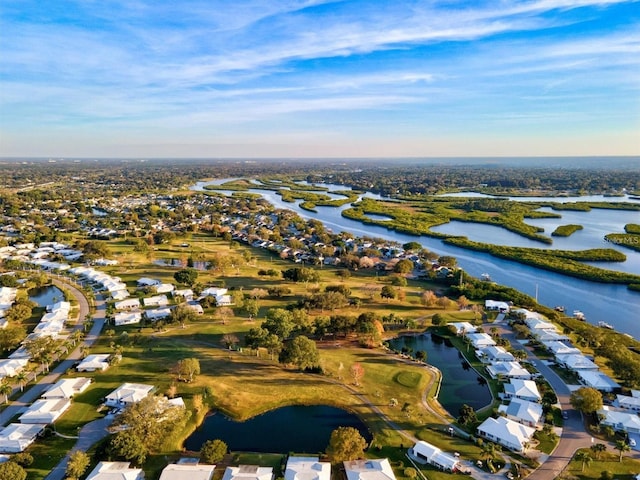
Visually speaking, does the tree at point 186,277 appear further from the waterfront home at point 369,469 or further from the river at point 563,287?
the river at point 563,287

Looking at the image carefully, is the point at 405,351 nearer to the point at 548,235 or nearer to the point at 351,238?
the point at 351,238

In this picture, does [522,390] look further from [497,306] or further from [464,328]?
[497,306]

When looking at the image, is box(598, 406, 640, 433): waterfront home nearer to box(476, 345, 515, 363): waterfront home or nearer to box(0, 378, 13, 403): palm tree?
box(476, 345, 515, 363): waterfront home

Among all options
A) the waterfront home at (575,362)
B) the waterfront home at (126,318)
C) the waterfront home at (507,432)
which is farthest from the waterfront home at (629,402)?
the waterfront home at (126,318)

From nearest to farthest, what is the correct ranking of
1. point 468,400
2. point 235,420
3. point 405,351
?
1. point 235,420
2. point 468,400
3. point 405,351

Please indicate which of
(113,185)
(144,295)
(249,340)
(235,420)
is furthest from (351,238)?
(113,185)
